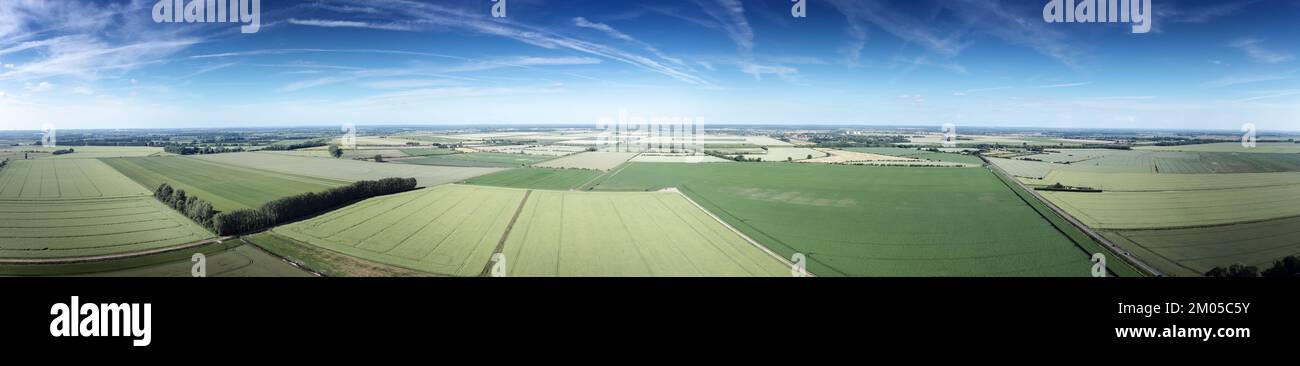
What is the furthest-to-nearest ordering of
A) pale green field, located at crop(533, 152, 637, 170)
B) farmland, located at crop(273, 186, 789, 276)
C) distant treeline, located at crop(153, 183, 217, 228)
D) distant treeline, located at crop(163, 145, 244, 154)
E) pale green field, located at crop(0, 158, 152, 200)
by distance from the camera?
pale green field, located at crop(533, 152, 637, 170) < distant treeline, located at crop(163, 145, 244, 154) < pale green field, located at crop(0, 158, 152, 200) < distant treeline, located at crop(153, 183, 217, 228) < farmland, located at crop(273, 186, 789, 276)

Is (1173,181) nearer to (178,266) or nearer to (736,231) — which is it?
(736,231)

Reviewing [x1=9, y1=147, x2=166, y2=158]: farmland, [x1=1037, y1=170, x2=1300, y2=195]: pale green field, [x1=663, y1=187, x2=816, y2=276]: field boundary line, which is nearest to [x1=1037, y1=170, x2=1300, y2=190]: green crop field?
[x1=1037, y1=170, x2=1300, y2=195]: pale green field

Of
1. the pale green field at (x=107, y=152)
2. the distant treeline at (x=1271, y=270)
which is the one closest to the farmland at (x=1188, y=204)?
the distant treeline at (x=1271, y=270)

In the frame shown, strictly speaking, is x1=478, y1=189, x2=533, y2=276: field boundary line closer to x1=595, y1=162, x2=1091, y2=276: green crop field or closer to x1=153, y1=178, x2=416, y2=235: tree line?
x1=595, y1=162, x2=1091, y2=276: green crop field

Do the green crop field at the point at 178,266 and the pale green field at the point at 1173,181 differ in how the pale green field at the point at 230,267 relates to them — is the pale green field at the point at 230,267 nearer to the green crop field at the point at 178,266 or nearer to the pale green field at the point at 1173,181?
the green crop field at the point at 178,266
